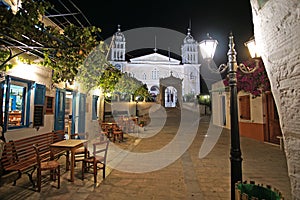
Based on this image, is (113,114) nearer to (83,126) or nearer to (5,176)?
(83,126)

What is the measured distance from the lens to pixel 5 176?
13.3ft

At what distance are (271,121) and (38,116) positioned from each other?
9.41 metres

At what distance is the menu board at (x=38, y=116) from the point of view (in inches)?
215

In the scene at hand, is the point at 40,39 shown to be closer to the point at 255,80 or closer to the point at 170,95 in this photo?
the point at 255,80

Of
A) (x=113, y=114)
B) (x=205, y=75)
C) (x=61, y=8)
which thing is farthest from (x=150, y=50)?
(x=61, y=8)

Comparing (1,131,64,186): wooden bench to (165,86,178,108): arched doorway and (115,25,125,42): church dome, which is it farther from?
(115,25,125,42): church dome

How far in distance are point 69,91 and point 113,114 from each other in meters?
9.72

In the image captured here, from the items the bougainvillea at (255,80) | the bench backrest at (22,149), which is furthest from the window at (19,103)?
the bougainvillea at (255,80)

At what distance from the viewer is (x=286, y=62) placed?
4.05 ft

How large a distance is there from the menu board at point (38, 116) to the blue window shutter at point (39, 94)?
0.18 metres

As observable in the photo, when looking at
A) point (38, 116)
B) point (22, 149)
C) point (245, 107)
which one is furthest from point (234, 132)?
point (245, 107)

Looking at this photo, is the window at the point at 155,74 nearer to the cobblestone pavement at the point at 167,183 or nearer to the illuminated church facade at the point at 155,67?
the illuminated church facade at the point at 155,67

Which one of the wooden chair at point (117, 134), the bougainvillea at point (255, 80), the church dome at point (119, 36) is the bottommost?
the wooden chair at point (117, 134)

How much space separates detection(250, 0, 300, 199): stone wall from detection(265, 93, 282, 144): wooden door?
26.1 ft
